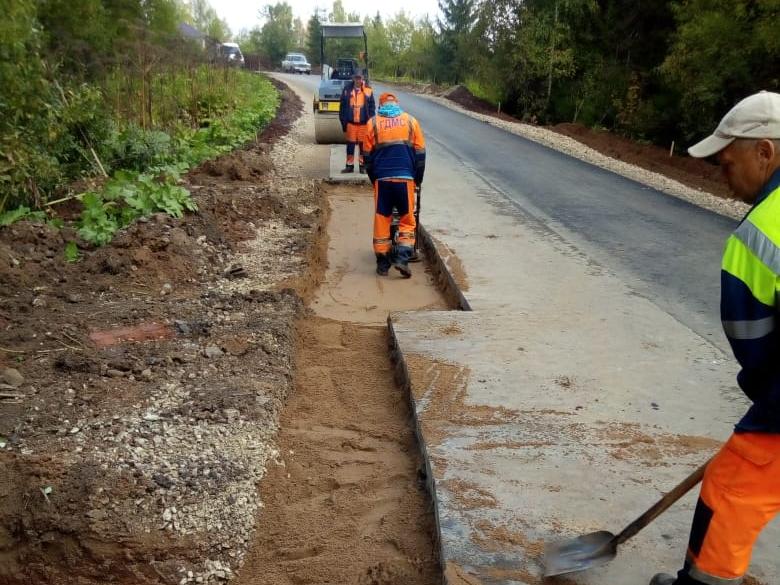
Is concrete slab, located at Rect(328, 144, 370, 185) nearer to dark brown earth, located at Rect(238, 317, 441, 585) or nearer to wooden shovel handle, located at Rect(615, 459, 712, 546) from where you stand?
dark brown earth, located at Rect(238, 317, 441, 585)

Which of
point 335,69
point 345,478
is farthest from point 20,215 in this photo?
point 335,69

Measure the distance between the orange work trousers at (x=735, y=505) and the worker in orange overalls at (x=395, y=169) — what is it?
5.37 meters

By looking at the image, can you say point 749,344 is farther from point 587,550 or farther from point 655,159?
point 655,159

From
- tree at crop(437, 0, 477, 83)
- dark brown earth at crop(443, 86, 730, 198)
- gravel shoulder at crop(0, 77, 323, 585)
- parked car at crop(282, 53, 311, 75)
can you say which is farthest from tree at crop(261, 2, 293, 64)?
gravel shoulder at crop(0, 77, 323, 585)

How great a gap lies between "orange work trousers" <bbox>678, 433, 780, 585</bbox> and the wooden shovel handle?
0.16 m

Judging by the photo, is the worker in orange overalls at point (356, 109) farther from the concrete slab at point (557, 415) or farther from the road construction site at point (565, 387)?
the concrete slab at point (557, 415)

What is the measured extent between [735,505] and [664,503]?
508mm

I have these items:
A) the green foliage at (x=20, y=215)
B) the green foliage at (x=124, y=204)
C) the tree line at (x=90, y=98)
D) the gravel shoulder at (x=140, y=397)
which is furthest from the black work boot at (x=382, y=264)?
the tree line at (x=90, y=98)

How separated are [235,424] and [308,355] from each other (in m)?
1.46

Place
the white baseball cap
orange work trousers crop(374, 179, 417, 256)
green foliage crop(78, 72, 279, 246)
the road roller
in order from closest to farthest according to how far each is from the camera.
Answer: the white baseball cap, orange work trousers crop(374, 179, 417, 256), green foliage crop(78, 72, 279, 246), the road roller

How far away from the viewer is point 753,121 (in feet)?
7.31

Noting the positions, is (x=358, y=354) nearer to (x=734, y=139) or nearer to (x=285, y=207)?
(x=734, y=139)

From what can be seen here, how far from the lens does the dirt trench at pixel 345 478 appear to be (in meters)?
3.36

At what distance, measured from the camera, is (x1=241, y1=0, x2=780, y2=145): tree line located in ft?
57.1
